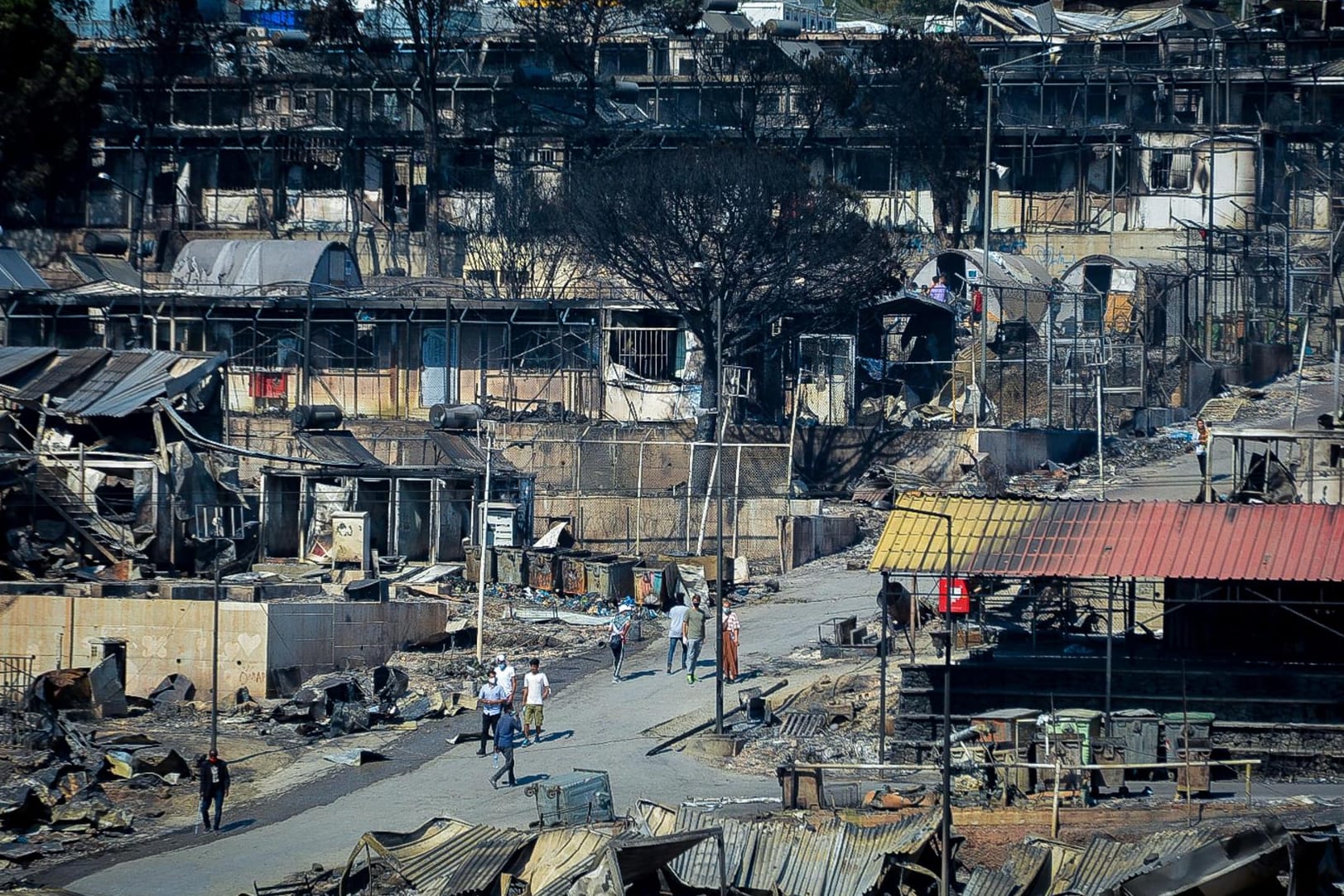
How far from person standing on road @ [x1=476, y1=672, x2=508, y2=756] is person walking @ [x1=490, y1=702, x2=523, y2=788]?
1.06 ft

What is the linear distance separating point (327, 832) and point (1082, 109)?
51776mm

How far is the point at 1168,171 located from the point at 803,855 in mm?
48213

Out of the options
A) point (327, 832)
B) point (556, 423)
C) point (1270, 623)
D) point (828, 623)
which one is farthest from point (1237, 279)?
point (327, 832)

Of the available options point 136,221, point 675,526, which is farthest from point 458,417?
point 136,221

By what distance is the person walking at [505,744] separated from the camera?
93.7ft

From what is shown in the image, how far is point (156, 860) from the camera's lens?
Answer: 26688 millimetres

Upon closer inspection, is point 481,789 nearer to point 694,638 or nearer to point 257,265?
point 694,638

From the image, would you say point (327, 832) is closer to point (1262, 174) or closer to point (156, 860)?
point (156, 860)

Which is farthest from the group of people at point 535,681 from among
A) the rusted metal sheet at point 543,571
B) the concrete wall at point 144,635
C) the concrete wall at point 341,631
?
the concrete wall at point 144,635

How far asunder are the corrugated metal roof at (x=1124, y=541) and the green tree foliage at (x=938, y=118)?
121 ft

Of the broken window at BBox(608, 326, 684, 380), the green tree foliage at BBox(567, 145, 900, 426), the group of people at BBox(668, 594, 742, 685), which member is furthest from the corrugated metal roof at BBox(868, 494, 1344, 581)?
the broken window at BBox(608, 326, 684, 380)

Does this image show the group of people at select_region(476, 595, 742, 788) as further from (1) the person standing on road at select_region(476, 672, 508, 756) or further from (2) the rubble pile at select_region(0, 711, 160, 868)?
(2) the rubble pile at select_region(0, 711, 160, 868)

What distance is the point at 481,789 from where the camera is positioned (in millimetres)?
28922

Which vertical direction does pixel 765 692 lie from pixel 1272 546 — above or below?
below
